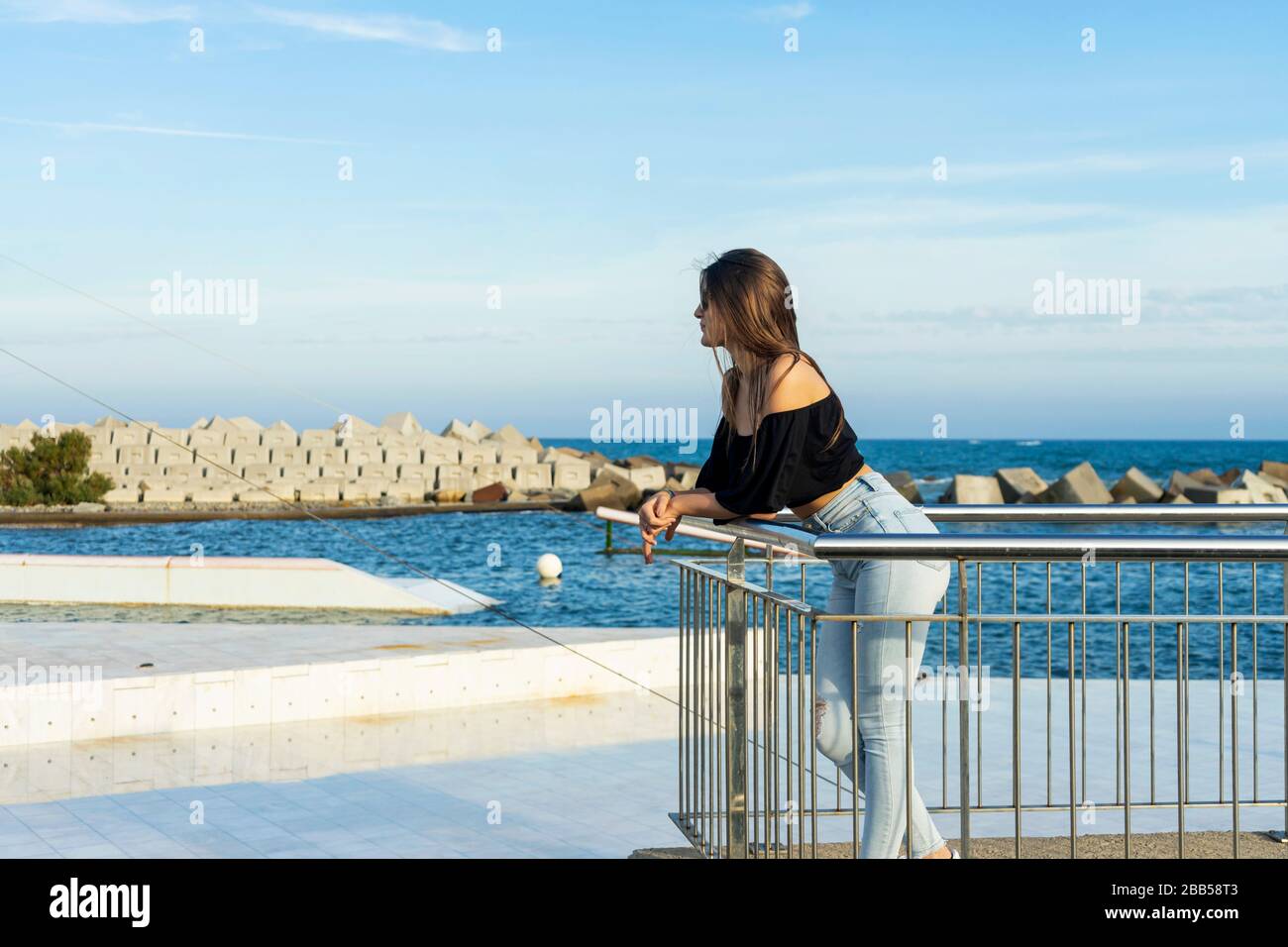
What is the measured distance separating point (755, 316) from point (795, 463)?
38cm

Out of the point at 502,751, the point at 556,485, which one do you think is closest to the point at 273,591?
the point at 502,751

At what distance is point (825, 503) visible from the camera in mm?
3291

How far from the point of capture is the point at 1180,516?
3902 mm

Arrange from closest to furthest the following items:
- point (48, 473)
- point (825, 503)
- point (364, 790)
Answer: point (825, 503) → point (364, 790) → point (48, 473)

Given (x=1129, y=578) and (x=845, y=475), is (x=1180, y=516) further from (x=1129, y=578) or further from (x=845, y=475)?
(x=1129, y=578)

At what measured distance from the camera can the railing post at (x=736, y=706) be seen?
3.67 m

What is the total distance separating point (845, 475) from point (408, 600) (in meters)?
14.6

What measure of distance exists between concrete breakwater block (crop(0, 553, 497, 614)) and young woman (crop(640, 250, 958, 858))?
12.3 meters

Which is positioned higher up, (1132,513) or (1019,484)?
(1132,513)

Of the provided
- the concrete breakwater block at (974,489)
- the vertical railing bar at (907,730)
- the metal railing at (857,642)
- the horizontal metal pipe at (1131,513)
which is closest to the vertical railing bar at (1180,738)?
the metal railing at (857,642)

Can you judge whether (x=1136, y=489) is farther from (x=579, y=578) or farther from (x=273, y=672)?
(x=273, y=672)

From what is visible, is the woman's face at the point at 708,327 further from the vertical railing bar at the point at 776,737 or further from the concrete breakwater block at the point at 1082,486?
the concrete breakwater block at the point at 1082,486

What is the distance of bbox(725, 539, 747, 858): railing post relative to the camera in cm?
367

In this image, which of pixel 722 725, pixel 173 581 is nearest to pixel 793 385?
pixel 722 725
